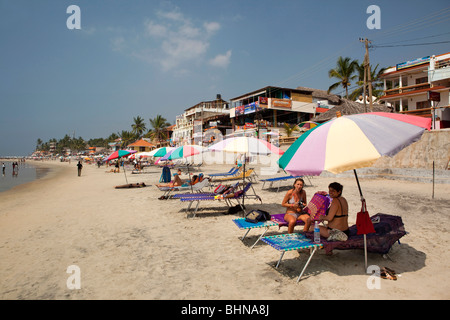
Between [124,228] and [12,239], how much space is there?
8.66 ft

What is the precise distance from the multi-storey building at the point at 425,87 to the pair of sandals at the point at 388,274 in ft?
78.6

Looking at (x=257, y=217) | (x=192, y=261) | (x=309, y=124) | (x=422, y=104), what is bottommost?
(x=192, y=261)

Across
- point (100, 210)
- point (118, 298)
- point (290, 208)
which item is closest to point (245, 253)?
point (290, 208)

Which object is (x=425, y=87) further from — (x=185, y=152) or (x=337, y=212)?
(x=337, y=212)

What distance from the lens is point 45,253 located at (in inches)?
211

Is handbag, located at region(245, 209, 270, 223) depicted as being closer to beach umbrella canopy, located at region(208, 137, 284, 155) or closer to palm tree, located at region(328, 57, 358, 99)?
beach umbrella canopy, located at region(208, 137, 284, 155)

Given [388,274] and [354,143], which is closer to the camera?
[354,143]

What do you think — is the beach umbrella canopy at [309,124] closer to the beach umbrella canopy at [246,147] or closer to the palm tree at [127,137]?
the beach umbrella canopy at [246,147]

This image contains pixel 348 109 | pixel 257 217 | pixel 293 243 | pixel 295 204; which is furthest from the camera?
pixel 348 109

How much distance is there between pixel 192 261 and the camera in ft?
15.4

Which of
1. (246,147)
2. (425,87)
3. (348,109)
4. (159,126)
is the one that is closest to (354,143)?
(246,147)

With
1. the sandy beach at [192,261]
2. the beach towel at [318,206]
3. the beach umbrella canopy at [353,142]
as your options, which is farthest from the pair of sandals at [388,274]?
the beach umbrella canopy at [353,142]

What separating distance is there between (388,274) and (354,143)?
6.85 feet

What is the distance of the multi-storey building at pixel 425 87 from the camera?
23.1 metres
